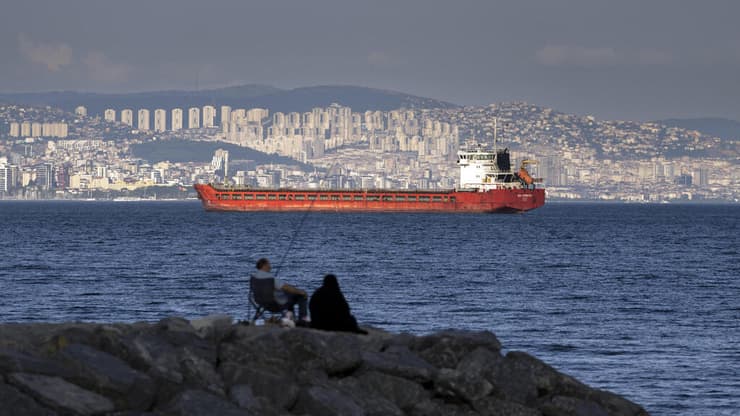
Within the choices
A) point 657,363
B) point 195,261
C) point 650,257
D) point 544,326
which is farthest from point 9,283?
point 650,257

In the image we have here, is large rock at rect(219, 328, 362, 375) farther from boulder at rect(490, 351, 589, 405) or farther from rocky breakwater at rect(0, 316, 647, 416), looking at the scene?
boulder at rect(490, 351, 589, 405)

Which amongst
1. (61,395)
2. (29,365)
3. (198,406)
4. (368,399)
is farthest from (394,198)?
(61,395)

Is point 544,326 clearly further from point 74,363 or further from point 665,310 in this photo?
point 74,363

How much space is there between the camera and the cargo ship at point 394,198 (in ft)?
362

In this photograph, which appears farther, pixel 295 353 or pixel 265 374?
pixel 295 353

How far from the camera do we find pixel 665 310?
30.0m

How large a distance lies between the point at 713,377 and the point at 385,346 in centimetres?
836

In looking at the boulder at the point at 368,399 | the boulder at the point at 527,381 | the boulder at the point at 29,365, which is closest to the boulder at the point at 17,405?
the boulder at the point at 29,365

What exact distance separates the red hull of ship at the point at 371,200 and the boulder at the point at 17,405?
99.2 metres

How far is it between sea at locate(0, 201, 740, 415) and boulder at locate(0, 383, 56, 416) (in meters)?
4.30

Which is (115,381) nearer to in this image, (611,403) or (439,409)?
(439,409)

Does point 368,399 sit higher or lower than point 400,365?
lower

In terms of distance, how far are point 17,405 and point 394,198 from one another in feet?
333

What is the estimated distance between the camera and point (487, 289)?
35469 mm
